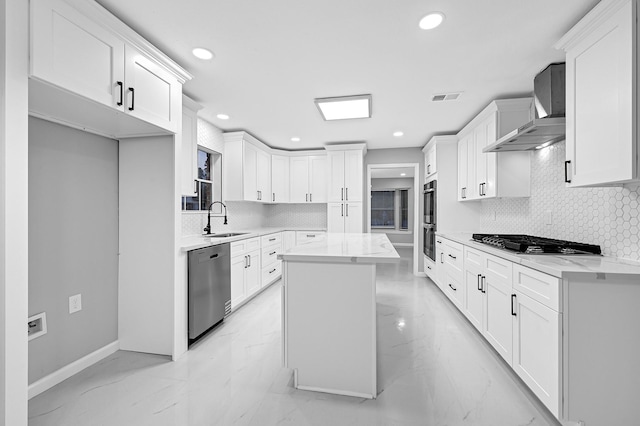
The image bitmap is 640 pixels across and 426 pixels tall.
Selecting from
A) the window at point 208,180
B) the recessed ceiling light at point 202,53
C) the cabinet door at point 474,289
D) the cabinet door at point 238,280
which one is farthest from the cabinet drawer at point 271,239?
the cabinet door at point 474,289

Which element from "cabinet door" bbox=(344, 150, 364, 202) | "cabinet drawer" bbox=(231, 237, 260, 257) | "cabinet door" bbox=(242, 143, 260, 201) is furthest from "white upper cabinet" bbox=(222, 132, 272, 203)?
"cabinet door" bbox=(344, 150, 364, 202)

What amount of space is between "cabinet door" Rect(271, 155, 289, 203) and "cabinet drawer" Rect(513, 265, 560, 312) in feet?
13.5

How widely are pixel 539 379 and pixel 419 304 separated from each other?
196cm

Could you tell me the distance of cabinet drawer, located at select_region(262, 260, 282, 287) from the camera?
13.9 feet

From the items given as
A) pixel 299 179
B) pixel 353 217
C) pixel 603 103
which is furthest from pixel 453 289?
pixel 299 179

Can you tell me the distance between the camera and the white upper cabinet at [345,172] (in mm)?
5012

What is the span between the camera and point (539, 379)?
65.6 inches

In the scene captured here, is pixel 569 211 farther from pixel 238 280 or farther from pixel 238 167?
pixel 238 167

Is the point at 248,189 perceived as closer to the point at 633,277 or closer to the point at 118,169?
the point at 118,169

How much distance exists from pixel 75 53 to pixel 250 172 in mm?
3003

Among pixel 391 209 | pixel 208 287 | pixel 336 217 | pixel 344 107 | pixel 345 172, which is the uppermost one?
pixel 344 107

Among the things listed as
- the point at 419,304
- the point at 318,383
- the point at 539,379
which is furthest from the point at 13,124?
the point at 419,304

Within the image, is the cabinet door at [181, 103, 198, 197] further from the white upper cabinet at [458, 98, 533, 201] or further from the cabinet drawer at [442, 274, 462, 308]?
the white upper cabinet at [458, 98, 533, 201]

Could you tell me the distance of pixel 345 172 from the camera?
5.07 m
